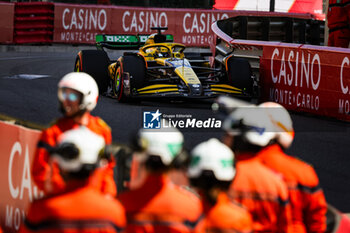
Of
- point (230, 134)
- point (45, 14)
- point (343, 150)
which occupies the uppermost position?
point (45, 14)

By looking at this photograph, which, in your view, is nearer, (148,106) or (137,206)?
(137,206)

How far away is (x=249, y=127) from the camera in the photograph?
14.5 ft

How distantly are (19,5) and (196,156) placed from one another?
2514cm

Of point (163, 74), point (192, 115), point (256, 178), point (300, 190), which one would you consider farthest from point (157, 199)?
point (163, 74)

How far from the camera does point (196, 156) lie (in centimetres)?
370

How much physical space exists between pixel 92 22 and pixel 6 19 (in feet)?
10.6

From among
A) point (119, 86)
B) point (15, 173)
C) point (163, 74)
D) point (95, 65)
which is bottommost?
point (15, 173)

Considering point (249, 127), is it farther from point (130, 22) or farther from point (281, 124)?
point (130, 22)

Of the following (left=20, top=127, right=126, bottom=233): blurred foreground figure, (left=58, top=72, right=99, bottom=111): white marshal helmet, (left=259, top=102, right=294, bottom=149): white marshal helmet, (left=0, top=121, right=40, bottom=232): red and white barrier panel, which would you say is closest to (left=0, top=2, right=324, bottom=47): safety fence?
(left=0, top=121, right=40, bottom=232): red and white barrier panel

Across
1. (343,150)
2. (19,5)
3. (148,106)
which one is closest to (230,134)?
(343,150)

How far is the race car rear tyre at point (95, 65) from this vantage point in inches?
569

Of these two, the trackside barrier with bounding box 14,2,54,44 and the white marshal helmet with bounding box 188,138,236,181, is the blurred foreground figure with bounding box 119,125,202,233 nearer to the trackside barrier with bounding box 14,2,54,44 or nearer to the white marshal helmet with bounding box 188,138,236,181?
the white marshal helmet with bounding box 188,138,236,181

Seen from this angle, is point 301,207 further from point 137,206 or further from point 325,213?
point 137,206

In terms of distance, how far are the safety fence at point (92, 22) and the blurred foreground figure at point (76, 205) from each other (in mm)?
24526
